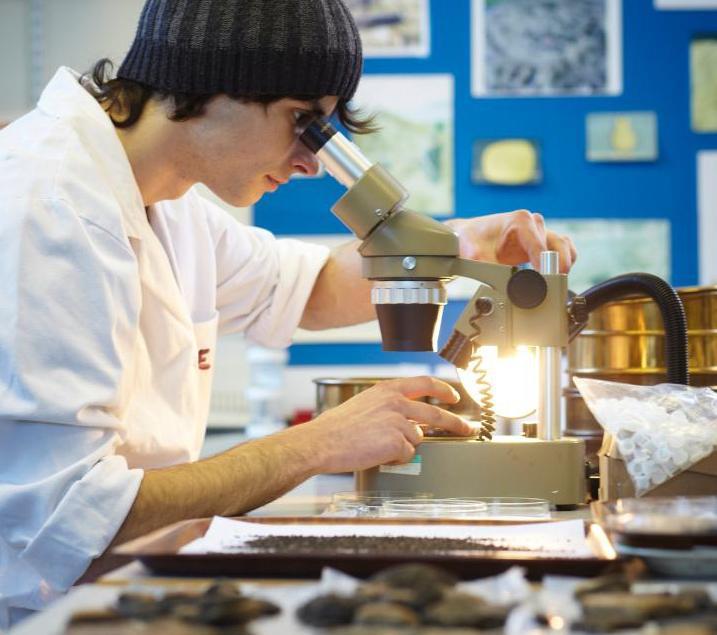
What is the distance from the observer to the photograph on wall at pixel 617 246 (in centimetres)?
385

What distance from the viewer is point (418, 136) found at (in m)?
3.94

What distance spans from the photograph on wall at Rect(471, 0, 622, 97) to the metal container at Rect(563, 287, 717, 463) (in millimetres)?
2285

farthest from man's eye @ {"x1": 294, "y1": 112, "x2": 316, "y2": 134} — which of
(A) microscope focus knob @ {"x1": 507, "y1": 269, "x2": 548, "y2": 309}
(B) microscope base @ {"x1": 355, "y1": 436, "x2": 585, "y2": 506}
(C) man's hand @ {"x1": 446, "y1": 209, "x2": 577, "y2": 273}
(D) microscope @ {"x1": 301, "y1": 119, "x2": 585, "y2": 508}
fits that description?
(B) microscope base @ {"x1": 355, "y1": 436, "x2": 585, "y2": 506}

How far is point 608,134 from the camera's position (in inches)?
152

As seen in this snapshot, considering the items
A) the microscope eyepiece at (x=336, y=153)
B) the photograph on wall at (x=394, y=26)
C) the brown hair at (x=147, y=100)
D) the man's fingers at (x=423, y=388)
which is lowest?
the man's fingers at (x=423, y=388)

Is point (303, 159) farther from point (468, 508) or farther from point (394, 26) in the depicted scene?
point (394, 26)

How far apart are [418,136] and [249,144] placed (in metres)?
2.42

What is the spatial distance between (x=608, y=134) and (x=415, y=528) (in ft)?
10.1

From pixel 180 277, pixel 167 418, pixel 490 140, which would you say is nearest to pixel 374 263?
pixel 167 418

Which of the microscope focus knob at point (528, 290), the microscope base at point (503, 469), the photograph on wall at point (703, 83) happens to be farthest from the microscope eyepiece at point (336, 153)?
the photograph on wall at point (703, 83)

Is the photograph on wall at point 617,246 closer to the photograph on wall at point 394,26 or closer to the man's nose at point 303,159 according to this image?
the photograph on wall at point 394,26

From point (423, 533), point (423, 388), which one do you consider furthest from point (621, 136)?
point (423, 533)

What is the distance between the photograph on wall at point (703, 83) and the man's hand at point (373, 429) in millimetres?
2795

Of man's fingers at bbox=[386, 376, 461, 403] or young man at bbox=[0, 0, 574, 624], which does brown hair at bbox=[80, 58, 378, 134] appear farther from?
man's fingers at bbox=[386, 376, 461, 403]
